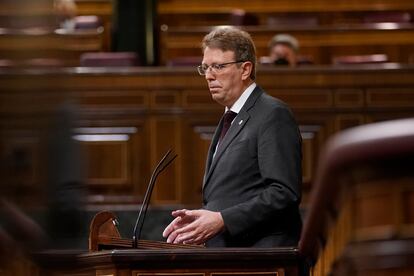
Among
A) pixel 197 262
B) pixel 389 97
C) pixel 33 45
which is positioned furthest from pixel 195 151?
pixel 33 45

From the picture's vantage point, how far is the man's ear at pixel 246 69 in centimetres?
421

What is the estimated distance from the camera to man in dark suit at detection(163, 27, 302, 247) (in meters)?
3.87

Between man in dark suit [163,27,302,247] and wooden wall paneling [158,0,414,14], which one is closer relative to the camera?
man in dark suit [163,27,302,247]

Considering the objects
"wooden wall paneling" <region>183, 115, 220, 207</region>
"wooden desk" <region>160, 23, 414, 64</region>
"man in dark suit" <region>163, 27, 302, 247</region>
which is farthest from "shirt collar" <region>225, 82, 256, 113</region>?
"wooden desk" <region>160, 23, 414, 64</region>

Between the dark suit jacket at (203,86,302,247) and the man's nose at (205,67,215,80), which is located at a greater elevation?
the man's nose at (205,67,215,80)

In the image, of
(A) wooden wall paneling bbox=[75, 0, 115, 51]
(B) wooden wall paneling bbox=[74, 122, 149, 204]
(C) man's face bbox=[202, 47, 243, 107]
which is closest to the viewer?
(C) man's face bbox=[202, 47, 243, 107]

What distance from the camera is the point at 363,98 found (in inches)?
309

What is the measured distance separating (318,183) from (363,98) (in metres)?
6.15

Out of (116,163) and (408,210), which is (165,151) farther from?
(408,210)

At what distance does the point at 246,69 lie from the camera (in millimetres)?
4211

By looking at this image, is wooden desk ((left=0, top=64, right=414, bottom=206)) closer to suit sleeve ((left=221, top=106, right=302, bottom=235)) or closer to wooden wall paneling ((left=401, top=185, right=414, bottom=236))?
suit sleeve ((left=221, top=106, right=302, bottom=235))

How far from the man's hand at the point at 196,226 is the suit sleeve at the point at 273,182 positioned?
0.14 feet

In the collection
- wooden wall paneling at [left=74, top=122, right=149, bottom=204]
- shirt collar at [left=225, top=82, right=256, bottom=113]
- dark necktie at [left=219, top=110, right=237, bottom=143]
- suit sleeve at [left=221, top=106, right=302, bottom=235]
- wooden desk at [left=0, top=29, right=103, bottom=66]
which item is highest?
wooden desk at [left=0, top=29, right=103, bottom=66]

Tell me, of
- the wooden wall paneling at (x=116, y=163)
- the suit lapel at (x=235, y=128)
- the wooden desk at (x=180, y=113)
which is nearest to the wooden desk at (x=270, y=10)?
the wooden desk at (x=180, y=113)
